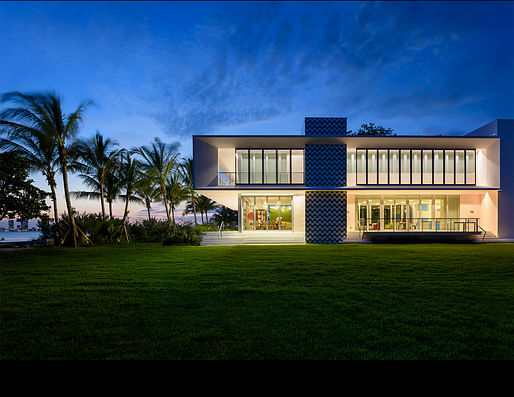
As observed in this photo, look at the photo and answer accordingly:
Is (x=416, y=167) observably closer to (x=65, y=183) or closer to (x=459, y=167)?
(x=459, y=167)

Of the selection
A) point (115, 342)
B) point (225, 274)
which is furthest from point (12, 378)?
point (225, 274)

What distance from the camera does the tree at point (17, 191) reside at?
15906mm

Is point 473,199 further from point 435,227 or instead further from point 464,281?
point 464,281

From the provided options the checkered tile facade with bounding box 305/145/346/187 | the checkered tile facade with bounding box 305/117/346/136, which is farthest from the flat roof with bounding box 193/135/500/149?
the checkered tile facade with bounding box 305/117/346/136

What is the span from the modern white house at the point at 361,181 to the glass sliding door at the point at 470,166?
2.2 inches

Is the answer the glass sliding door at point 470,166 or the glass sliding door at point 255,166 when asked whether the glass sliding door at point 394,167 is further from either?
the glass sliding door at point 255,166

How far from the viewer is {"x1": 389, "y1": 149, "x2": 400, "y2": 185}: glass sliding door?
1834cm

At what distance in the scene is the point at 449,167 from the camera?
1836cm

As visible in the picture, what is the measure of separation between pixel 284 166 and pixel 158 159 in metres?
10.3

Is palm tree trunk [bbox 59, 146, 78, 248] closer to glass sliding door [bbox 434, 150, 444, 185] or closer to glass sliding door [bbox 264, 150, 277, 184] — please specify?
glass sliding door [bbox 264, 150, 277, 184]

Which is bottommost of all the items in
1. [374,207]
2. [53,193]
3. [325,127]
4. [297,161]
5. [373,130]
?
[374,207]

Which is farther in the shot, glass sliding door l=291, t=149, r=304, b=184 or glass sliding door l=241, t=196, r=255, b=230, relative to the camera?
glass sliding door l=241, t=196, r=255, b=230

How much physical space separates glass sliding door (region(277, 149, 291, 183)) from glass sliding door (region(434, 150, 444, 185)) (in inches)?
373

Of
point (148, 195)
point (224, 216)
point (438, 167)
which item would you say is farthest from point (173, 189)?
point (438, 167)
